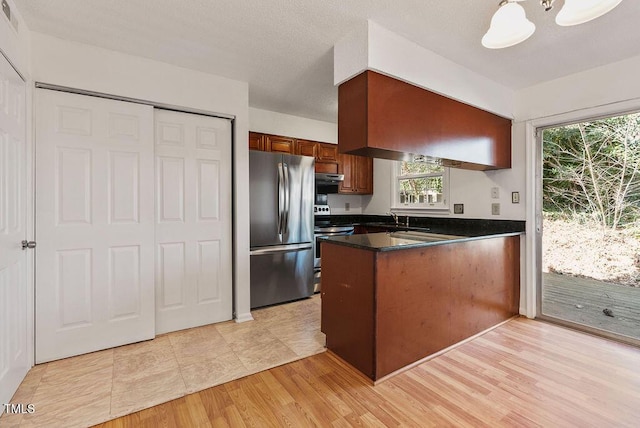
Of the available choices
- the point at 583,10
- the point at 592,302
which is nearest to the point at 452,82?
the point at 583,10

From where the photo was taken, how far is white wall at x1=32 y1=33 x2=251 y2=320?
2.19m

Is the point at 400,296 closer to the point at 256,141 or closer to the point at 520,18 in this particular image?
the point at 520,18

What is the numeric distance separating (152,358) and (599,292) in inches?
168

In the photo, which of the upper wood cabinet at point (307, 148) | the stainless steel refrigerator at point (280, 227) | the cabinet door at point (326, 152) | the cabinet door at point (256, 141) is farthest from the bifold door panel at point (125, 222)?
the cabinet door at point (326, 152)

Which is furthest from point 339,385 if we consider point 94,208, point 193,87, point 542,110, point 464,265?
point 542,110

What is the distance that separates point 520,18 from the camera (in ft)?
5.07

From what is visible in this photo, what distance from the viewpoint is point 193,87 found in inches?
107

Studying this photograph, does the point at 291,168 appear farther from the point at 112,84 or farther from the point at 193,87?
the point at 112,84

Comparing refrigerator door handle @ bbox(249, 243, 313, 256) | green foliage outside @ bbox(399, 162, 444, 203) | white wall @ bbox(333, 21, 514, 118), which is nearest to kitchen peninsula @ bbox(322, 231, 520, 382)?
refrigerator door handle @ bbox(249, 243, 313, 256)

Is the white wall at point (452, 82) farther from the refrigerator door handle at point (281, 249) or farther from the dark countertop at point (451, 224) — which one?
the refrigerator door handle at point (281, 249)

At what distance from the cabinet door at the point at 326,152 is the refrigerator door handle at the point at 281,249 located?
1414 mm

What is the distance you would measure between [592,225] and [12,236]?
15.5 feet

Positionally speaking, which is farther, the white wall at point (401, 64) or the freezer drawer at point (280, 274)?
the freezer drawer at point (280, 274)

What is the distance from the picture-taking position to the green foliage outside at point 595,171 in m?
2.58
